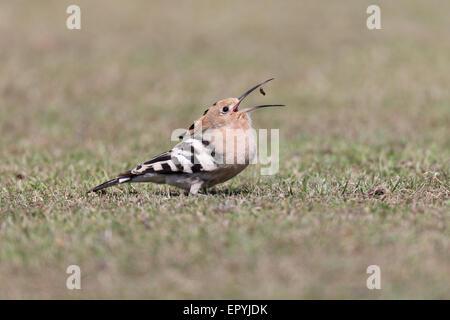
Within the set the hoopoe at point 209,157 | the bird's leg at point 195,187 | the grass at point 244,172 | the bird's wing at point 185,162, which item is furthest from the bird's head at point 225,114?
the grass at point 244,172

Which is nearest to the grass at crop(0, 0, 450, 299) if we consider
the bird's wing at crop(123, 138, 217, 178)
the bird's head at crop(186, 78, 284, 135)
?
the bird's wing at crop(123, 138, 217, 178)

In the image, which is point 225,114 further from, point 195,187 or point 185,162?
point 195,187

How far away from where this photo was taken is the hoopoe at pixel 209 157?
19.7ft

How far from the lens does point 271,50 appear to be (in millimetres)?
17266

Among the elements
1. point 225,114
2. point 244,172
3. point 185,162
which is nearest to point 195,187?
point 185,162

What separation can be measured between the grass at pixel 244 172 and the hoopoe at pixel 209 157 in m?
0.21

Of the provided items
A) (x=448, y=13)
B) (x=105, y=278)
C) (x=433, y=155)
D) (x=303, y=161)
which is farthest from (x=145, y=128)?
(x=448, y=13)

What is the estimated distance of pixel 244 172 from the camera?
807 centimetres

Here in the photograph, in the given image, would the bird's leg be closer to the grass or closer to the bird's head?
the grass

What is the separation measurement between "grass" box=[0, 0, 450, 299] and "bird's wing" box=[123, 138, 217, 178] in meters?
0.27

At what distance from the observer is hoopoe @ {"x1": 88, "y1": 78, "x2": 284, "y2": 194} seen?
6.01 meters

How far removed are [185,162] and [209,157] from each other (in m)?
0.24

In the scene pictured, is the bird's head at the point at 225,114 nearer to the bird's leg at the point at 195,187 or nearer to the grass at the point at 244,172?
the bird's leg at the point at 195,187
